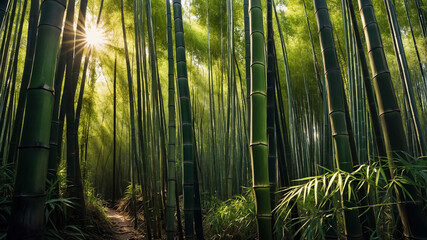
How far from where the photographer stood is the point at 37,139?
816 mm

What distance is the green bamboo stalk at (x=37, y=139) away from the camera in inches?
30.4

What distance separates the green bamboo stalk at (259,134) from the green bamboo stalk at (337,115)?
0.90ft

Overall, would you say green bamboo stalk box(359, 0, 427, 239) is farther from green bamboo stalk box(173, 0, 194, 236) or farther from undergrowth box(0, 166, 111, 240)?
undergrowth box(0, 166, 111, 240)

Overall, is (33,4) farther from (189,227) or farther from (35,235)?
(189,227)

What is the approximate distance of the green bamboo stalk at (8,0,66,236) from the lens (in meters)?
0.77

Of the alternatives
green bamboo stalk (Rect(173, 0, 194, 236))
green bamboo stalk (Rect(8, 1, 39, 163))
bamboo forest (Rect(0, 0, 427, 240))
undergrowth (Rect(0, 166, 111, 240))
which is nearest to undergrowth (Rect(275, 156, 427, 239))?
bamboo forest (Rect(0, 0, 427, 240))

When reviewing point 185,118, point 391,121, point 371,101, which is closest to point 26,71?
point 185,118

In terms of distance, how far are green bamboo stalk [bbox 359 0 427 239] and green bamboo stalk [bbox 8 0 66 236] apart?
120 centimetres

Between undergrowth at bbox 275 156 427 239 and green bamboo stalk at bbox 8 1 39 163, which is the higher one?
green bamboo stalk at bbox 8 1 39 163

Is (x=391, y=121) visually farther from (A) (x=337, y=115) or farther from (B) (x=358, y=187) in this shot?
(B) (x=358, y=187)

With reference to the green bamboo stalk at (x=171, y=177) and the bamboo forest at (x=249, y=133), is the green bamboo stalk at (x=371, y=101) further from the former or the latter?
the green bamboo stalk at (x=171, y=177)

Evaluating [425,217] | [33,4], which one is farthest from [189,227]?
[33,4]

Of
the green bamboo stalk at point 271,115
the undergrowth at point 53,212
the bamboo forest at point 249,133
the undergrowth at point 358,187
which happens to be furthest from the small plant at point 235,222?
the undergrowth at point 53,212

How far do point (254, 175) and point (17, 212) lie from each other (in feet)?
2.65
